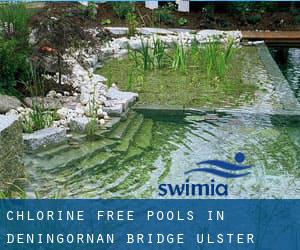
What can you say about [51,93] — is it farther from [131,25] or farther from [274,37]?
[274,37]

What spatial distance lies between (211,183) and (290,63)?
551 cm

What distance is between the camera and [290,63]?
31.1ft

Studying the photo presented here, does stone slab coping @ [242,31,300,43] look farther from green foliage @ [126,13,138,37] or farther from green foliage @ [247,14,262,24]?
green foliage @ [126,13,138,37]

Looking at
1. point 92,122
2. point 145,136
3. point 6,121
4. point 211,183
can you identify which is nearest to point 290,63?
point 145,136

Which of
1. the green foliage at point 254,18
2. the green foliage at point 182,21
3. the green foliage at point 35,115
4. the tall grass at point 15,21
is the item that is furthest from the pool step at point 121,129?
the green foliage at point 254,18

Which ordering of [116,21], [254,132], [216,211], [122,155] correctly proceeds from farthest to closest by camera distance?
[116,21] < [254,132] < [122,155] < [216,211]

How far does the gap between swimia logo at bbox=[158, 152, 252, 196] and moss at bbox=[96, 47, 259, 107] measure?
66.2 inches

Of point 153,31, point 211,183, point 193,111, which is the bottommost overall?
point 211,183

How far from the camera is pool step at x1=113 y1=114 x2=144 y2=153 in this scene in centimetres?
511

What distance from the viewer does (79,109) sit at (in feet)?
19.2

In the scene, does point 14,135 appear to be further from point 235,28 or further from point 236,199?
point 235,28

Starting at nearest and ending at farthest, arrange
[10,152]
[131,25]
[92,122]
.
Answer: [10,152] < [92,122] < [131,25]

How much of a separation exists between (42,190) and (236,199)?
1.22 m

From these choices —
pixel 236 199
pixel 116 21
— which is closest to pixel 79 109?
pixel 236 199
